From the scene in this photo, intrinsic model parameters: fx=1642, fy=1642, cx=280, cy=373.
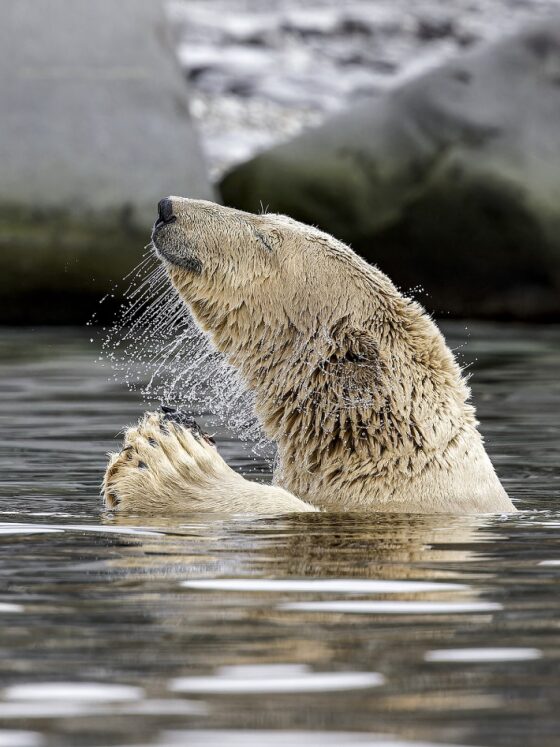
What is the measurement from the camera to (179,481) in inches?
238

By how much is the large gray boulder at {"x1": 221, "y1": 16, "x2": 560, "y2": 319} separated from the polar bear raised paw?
39.4ft

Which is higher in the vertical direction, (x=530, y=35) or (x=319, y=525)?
(x=530, y=35)

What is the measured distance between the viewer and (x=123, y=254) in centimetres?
1731

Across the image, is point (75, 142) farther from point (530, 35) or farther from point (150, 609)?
point (150, 609)

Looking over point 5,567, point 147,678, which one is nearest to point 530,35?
point 5,567

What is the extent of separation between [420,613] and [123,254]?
1352 cm

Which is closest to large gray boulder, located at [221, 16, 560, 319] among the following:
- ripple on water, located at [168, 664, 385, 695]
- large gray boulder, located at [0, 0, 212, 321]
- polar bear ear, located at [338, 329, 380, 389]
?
large gray boulder, located at [0, 0, 212, 321]

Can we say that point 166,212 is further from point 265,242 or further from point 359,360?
point 359,360

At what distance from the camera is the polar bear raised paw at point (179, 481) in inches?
233

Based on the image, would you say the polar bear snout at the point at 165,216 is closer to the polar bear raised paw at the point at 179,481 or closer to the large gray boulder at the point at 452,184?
the polar bear raised paw at the point at 179,481

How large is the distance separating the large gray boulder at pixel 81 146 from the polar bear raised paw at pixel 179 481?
1115 centimetres

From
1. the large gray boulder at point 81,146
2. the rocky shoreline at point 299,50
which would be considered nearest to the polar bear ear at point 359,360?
the large gray boulder at point 81,146

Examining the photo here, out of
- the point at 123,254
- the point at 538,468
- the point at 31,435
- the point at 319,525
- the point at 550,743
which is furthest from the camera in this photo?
the point at 123,254

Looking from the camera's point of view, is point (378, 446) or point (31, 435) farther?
point (31, 435)
